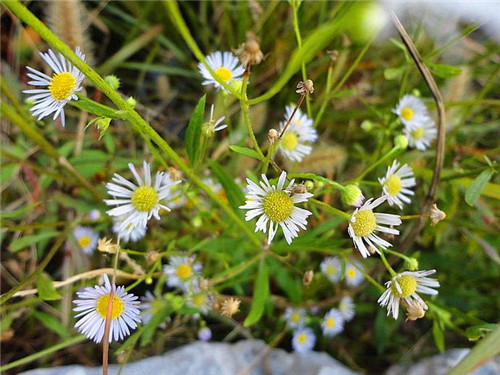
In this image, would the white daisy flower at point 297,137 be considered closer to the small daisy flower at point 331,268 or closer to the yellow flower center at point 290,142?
the yellow flower center at point 290,142

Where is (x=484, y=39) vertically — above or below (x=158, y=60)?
below

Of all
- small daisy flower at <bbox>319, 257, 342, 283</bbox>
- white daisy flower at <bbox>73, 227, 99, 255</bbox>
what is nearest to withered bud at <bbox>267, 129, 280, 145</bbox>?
small daisy flower at <bbox>319, 257, 342, 283</bbox>

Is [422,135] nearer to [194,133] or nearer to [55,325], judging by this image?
[194,133]

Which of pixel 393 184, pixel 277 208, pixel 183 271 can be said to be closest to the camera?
pixel 277 208

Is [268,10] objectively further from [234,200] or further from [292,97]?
[234,200]

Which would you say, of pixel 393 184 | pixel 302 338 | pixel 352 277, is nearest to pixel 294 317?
pixel 302 338

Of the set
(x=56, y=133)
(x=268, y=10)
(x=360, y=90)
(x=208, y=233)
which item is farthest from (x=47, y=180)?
(x=360, y=90)

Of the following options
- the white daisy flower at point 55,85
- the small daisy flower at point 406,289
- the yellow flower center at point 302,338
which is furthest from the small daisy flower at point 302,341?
the white daisy flower at point 55,85

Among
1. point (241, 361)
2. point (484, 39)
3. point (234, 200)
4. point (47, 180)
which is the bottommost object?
point (241, 361)
